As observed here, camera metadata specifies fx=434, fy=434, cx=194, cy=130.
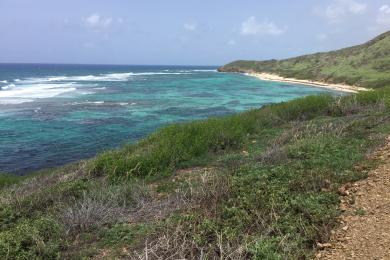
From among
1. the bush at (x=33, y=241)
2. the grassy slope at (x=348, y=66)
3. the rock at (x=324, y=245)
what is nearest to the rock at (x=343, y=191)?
the rock at (x=324, y=245)

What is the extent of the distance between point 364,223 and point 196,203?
2.97m

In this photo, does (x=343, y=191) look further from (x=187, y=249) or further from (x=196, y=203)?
(x=187, y=249)

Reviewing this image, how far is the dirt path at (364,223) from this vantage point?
5781mm

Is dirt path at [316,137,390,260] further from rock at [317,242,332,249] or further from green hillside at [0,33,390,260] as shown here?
green hillside at [0,33,390,260]

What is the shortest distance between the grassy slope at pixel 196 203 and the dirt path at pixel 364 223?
0.73 feet

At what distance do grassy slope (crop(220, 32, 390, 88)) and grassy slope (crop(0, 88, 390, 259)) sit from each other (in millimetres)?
49088

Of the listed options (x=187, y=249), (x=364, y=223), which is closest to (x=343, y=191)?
(x=364, y=223)

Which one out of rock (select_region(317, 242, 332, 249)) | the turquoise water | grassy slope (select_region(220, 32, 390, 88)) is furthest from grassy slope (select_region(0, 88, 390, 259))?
grassy slope (select_region(220, 32, 390, 88))

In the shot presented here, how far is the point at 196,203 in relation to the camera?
8086 mm

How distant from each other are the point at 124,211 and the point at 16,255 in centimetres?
232

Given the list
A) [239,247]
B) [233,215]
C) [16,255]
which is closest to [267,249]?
[239,247]

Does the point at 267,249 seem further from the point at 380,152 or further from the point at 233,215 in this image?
the point at 380,152

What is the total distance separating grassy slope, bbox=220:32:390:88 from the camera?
67.5 metres

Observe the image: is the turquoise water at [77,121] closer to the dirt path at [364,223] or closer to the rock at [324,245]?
the dirt path at [364,223]
